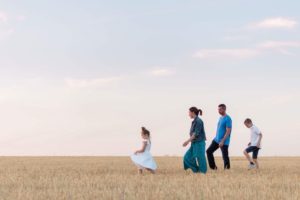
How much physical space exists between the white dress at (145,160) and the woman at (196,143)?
42.4 inches

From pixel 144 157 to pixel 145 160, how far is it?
15cm

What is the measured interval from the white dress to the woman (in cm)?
108

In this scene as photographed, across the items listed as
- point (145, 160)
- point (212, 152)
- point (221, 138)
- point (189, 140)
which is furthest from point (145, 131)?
point (221, 138)

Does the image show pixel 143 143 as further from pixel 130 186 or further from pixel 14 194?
pixel 14 194

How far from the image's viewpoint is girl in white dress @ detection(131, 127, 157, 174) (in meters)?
17.7

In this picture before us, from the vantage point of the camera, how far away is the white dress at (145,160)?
17.7 metres

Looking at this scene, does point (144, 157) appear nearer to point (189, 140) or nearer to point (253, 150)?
point (189, 140)

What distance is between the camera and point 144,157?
1788 centimetres

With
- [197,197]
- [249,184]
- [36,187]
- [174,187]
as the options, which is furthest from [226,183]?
[36,187]

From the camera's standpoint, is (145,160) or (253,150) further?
(253,150)

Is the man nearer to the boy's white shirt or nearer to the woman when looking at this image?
the boy's white shirt

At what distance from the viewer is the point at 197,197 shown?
10.7 m

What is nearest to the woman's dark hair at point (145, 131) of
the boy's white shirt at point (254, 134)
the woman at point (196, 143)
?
the woman at point (196, 143)

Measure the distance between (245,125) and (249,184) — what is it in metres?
7.07
